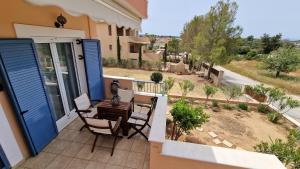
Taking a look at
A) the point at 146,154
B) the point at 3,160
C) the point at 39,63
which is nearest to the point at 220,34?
the point at 146,154

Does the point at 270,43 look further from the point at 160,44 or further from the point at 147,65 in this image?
the point at 147,65

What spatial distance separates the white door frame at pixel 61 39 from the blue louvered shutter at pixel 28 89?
0.25 m

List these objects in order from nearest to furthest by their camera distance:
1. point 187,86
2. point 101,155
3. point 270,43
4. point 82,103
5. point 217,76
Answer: point 101,155
point 82,103
point 187,86
point 217,76
point 270,43

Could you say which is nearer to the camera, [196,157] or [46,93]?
[196,157]

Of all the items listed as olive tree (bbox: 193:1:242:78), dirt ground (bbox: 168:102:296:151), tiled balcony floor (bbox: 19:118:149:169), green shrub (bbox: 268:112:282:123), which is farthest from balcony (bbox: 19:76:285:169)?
olive tree (bbox: 193:1:242:78)

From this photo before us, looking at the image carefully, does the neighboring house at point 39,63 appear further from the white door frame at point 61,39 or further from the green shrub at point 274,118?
the green shrub at point 274,118

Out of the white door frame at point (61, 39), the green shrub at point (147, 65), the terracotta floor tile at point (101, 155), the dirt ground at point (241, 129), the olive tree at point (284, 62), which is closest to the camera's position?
the white door frame at point (61, 39)

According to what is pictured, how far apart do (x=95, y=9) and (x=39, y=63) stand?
72.3 inches

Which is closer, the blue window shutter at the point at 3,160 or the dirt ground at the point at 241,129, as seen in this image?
the blue window shutter at the point at 3,160

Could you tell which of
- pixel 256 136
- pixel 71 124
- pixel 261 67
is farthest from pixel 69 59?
pixel 261 67

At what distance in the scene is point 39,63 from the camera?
10.5 feet

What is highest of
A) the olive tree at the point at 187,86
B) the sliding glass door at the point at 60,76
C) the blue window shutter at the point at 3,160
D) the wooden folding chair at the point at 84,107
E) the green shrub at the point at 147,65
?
the sliding glass door at the point at 60,76

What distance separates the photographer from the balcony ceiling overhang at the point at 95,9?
1.87 meters

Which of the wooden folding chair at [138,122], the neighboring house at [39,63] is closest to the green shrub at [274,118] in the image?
the wooden folding chair at [138,122]
